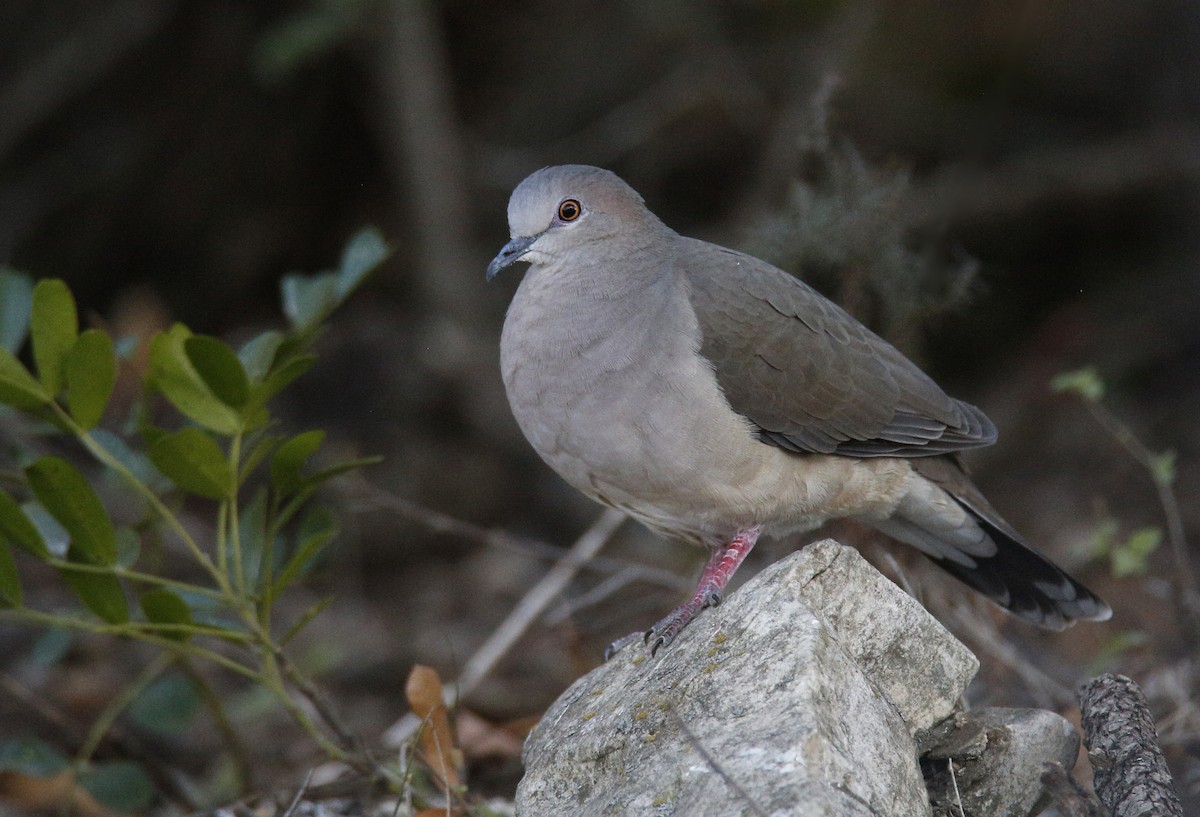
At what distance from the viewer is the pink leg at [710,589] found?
3.11 metres

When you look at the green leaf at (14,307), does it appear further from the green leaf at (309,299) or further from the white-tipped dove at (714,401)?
the white-tipped dove at (714,401)

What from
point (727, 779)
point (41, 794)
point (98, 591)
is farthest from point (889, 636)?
point (41, 794)

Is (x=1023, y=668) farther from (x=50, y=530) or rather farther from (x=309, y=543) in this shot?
(x=50, y=530)

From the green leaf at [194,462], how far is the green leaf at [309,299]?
1.70 feet

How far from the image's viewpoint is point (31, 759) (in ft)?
12.5

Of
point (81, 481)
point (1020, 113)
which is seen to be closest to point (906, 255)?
point (81, 481)

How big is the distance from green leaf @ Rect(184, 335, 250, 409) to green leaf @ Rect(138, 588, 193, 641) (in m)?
0.50

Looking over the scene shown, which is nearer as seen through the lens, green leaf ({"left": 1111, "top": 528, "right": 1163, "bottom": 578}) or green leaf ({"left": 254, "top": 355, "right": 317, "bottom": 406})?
green leaf ({"left": 254, "top": 355, "right": 317, "bottom": 406})

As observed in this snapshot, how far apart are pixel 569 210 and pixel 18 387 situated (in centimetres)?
155

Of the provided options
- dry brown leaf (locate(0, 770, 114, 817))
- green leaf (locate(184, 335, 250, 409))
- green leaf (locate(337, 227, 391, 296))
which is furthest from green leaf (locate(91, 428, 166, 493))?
dry brown leaf (locate(0, 770, 114, 817))

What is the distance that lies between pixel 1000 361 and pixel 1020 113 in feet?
4.72

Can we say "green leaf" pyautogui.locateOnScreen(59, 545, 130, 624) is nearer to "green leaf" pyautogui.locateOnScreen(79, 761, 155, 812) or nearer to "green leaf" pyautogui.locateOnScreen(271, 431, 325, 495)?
"green leaf" pyautogui.locateOnScreen(271, 431, 325, 495)

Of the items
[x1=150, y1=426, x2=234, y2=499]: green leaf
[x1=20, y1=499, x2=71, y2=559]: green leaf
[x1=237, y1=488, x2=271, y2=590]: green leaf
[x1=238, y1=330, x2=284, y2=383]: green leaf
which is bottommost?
[x1=237, y1=488, x2=271, y2=590]: green leaf

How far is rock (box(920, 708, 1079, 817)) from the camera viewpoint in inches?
107
